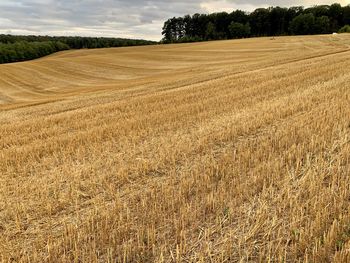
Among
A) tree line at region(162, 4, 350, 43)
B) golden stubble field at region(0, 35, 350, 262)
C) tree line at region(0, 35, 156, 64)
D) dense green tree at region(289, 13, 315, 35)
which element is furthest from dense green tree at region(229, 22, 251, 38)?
golden stubble field at region(0, 35, 350, 262)

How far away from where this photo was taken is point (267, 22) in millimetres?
103500

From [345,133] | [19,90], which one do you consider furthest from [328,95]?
[19,90]

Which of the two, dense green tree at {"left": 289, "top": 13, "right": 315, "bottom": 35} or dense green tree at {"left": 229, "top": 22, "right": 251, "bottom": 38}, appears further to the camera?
dense green tree at {"left": 229, "top": 22, "right": 251, "bottom": 38}

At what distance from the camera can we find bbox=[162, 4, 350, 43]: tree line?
91.9 metres

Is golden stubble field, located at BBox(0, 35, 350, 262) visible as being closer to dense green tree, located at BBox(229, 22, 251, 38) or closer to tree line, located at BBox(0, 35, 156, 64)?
tree line, located at BBox(0, 35, 156, 64)

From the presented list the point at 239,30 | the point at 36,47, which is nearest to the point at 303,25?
the point at 239,30

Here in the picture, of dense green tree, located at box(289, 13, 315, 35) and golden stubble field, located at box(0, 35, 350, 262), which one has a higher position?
dense green tree, located at box(289, 13, 315, 35)

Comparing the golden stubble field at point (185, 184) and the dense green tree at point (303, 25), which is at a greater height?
the dense green tree at point (303, 25)

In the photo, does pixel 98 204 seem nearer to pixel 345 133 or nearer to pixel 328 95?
pixel 345 133

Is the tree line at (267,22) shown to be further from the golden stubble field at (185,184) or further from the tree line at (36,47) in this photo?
the golden stubble field at (185,184)

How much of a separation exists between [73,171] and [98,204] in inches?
67.9

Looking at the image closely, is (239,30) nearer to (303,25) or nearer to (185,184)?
(303,25)

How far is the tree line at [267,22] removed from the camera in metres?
91.9

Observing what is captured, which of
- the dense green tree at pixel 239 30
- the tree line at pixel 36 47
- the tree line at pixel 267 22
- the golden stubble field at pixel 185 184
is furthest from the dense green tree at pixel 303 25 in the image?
the golden stubble field at pixel 185 184
